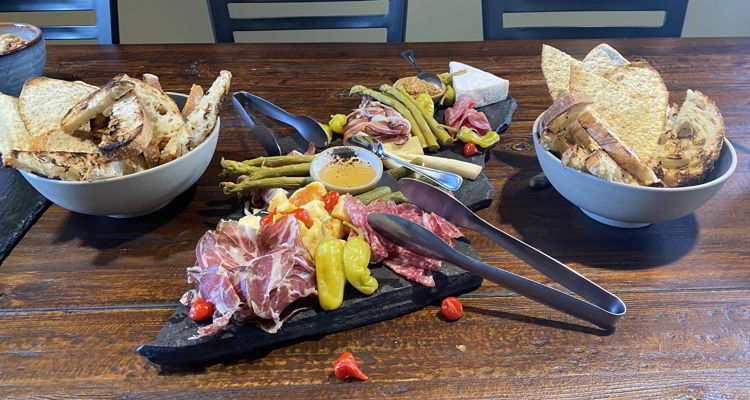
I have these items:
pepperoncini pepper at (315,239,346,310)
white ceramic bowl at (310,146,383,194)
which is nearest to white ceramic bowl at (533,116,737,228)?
white ceramic bowl at (310,146,383,194)

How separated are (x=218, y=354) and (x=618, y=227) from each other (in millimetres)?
971

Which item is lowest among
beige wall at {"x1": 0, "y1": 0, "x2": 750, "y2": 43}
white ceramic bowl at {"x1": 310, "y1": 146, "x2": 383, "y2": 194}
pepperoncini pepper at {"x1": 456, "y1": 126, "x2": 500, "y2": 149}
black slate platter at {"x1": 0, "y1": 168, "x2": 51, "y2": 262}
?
beige wall at {"x1": 0, "y1": 0, "x2": 750, "y2": 43}

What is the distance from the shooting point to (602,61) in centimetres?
152

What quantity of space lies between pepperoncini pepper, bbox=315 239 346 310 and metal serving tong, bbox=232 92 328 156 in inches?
23.3

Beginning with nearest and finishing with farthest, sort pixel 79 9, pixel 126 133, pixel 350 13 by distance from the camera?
pixel 126 133, pixel 79 9, pixel 350 13

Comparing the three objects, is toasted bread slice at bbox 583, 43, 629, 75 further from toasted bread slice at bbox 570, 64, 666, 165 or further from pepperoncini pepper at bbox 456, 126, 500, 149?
pepperoncini pepper at bbox 456, 126, 500, 149

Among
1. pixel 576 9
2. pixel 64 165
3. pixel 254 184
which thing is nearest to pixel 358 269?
pixel 254 184

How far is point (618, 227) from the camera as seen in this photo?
52.5 inches

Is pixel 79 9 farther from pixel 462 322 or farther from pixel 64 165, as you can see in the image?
pixel 462 322

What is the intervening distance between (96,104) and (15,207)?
1.35 ft

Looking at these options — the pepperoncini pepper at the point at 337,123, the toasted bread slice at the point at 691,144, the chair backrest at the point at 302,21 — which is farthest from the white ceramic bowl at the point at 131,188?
the chair backrest at the point at 302,21

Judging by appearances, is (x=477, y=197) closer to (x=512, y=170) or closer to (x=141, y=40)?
(x=512, y=170)

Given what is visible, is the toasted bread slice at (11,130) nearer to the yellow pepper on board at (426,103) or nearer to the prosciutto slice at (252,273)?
the prosciutto slice at (252,273)

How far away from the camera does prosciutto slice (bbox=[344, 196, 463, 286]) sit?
3.81ft
